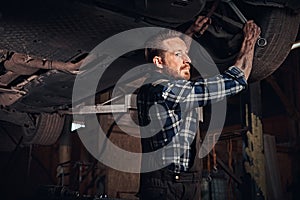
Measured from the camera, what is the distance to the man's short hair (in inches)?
63.9

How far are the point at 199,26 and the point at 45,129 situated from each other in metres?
2.14

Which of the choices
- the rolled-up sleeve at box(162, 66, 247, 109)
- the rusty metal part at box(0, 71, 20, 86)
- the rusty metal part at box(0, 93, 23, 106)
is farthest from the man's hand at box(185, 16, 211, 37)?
the rusty metal part at box(0, 93, 23, 106)

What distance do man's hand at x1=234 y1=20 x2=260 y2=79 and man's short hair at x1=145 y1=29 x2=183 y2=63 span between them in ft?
0.92

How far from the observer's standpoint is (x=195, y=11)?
149cm

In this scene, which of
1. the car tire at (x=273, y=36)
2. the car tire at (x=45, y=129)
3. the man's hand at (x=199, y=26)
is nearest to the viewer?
the man's hand at (x=199, y=26)

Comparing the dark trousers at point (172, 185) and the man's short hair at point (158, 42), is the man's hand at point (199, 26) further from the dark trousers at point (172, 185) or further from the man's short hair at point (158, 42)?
the dark trousers at point (172, 185)

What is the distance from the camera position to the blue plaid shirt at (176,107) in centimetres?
146

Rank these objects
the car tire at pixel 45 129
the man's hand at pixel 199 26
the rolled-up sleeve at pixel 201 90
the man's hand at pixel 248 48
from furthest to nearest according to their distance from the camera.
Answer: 1. the car tire at pixel 45 129
2. the man's hand at pixel 199 26
3. the man's hand at pixel 248 48
4. the rolled-up sleeve at pixel 201 90

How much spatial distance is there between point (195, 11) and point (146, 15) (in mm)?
192

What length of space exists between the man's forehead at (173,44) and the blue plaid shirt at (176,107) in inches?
4.7

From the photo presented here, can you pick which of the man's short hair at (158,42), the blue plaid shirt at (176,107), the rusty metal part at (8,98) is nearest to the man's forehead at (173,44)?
the man's short hair at (158,42)

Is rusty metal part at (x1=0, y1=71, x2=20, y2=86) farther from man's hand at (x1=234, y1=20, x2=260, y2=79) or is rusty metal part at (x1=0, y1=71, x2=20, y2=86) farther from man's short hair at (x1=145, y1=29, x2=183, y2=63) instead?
man's hand at (x1=234, y1=20, x2=260, y2=79)

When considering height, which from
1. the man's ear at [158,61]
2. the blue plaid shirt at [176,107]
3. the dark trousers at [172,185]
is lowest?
the dark trousers at [172,185]

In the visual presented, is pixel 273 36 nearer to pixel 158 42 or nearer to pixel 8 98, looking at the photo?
pixel 158 42
